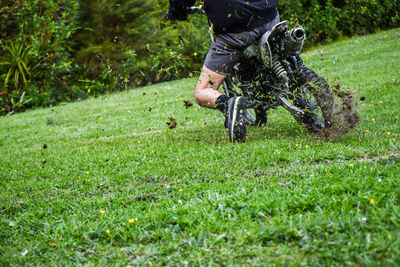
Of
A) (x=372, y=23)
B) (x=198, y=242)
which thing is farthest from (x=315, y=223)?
(x=372, y=23)

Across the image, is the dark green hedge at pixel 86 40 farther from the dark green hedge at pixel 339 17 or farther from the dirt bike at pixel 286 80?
the dirt bike at pixel 286 80

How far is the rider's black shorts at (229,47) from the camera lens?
3797 mm

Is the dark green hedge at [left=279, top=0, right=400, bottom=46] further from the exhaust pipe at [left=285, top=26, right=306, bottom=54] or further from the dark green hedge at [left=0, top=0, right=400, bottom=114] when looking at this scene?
the exhaust pipe at [left=285, top=26, right=306, bottom=54]

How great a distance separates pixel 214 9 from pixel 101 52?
8496 millimetres

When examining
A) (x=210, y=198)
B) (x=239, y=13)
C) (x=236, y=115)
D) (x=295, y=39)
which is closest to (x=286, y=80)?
(x=295, y=39)

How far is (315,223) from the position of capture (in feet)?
6.71

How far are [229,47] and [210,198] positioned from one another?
1.85 metres

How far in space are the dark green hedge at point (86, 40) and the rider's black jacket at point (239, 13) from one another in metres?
5.95

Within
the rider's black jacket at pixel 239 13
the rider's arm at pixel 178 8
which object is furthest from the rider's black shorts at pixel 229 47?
the rider's arm at pixel 178 8

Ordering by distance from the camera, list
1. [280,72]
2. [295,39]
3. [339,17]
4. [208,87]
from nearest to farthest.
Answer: [295,39] → [280,72] → [208,87] → [339,17]

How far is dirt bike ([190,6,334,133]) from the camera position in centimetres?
369

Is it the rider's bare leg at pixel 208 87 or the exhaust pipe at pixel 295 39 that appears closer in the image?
the exhaust pipe at pixel 295 39

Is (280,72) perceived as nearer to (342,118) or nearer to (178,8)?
(342,118)

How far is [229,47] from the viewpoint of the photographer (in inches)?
153
